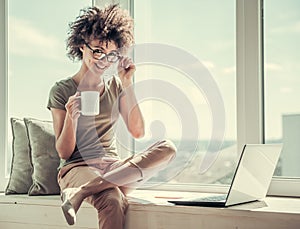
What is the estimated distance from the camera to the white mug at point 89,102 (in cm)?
221

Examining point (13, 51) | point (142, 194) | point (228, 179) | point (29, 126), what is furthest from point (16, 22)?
point (228, 179)

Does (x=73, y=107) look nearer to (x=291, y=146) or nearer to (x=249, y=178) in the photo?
(x=249, y=178)

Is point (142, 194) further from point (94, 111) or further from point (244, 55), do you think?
point (244, 55)

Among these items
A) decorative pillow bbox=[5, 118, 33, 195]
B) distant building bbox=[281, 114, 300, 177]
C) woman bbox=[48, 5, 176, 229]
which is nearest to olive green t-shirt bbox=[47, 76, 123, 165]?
woman bbox=[48, 5, 176, 229]

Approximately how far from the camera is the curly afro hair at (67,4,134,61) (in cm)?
242

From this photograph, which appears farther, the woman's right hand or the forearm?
the forearm

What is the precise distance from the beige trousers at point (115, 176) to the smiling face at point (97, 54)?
1.36ft

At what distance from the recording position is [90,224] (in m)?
2.30

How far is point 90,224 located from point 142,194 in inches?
11.1

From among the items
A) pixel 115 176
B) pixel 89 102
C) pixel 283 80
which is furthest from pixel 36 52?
pixel 283 80

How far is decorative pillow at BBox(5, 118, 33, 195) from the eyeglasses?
571mm

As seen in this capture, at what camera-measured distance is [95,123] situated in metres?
2.44

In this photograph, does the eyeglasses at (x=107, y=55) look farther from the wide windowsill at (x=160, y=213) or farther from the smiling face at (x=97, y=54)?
the wide windowsill at (x=160, y=213)

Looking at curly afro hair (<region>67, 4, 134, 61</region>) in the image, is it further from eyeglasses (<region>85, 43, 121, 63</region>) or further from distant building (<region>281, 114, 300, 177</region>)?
distant building (<region>281, 114, 300, 177</region>)
